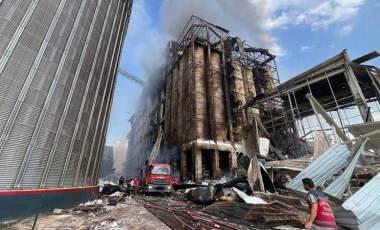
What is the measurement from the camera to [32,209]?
7121mm

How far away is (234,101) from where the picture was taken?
1097 inches

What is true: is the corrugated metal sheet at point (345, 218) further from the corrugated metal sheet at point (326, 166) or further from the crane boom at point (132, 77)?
the crane boom at point (132, 77)

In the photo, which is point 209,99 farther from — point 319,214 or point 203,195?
point 319,214

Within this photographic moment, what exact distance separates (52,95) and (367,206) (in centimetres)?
1123

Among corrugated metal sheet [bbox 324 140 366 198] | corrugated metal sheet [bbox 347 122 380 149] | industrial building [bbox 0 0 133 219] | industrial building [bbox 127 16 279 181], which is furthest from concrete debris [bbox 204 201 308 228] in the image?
industrial building [bbox 127 16 279 181]

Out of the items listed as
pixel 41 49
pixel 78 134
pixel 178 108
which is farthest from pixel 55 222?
pixel 178 108

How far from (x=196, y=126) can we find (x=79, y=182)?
52.2 feet

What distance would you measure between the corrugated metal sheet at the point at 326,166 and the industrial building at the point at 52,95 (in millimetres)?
9631

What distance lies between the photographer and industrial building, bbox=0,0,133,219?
7.18 meters

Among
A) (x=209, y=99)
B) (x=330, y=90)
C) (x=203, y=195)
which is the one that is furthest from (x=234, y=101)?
(x=203, y=195)

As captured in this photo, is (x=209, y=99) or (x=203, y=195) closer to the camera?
(x=203, y=195)

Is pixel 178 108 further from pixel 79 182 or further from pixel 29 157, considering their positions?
pixel 29 157

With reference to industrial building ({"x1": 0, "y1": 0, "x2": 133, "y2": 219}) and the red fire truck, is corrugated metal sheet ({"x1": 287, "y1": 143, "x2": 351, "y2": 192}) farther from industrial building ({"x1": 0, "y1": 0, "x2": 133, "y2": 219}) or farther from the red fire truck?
the red fire truck

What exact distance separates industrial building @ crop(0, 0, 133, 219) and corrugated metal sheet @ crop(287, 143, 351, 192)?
9631 mm
